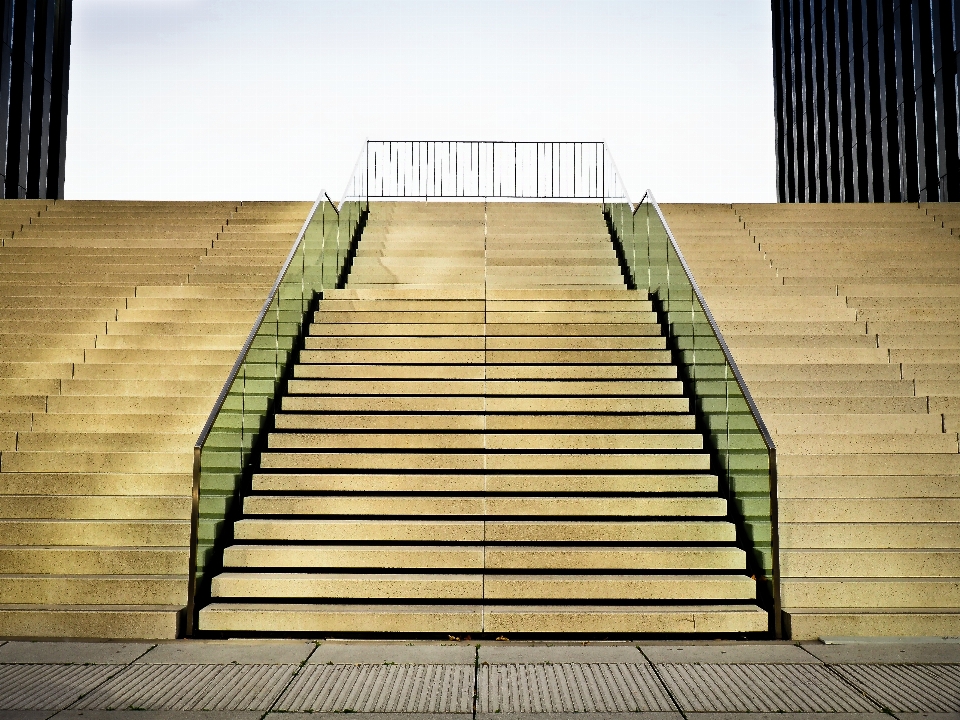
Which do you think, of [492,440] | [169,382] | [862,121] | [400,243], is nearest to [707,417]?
[492,440]

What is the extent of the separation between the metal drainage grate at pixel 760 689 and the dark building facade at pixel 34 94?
1839 centimetres

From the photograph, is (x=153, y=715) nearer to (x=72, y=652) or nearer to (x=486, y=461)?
(x=72, y=652)

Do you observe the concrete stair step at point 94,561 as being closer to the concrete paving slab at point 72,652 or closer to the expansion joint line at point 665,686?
the concrete paving slab at point 72,652

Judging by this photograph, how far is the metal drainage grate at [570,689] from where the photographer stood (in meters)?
3.34

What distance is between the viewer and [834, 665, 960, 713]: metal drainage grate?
11.0 feet

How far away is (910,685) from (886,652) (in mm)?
475

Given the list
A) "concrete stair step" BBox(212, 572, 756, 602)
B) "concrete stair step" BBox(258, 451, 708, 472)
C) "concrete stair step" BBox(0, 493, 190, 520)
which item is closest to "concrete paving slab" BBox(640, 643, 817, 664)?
"concrete stair step" BBox(212, 572, 756, 602)

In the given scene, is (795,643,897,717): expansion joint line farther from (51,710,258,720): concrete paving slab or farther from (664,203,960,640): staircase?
(51,710,258,720): concrete paving slab

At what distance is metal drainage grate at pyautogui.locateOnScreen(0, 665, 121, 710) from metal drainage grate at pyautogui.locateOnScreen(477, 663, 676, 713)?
1.81 metres

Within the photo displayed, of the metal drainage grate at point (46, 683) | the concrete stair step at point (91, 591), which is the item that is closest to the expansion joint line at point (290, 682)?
the metal drainage grate at point (46, 683)

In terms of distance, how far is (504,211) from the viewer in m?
12.0

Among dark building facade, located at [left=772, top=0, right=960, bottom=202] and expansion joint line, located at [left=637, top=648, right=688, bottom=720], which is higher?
dark building facade, located at [left=772, top=0, right=960, bottom=202]

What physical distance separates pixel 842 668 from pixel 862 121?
1896 cm

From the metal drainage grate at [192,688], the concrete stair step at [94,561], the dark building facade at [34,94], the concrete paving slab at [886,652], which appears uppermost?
the dark building facade at [34,94]
